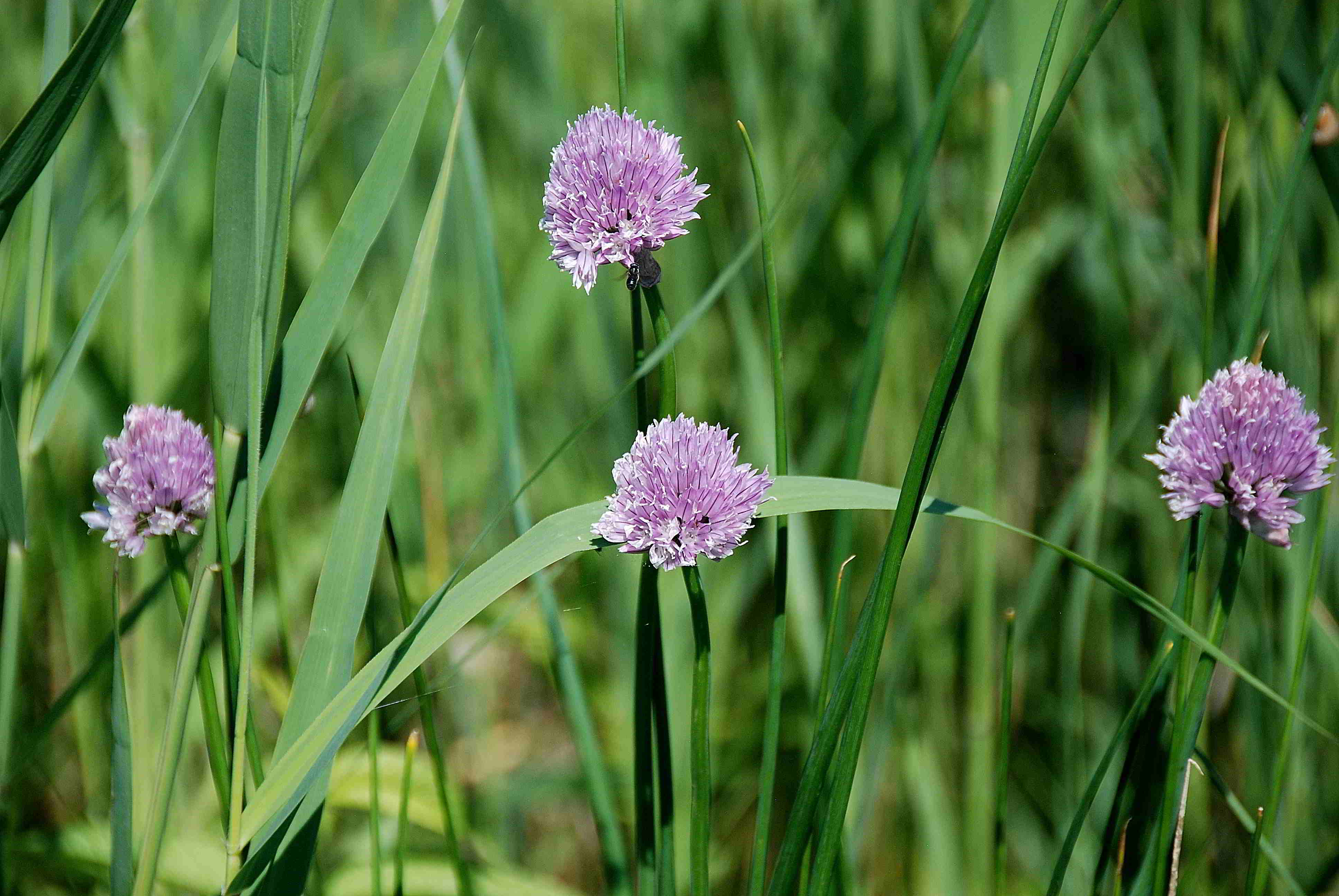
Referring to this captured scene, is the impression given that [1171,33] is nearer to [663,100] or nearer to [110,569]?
[663,100]

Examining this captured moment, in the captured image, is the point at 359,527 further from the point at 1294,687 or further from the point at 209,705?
the point at 1294,687

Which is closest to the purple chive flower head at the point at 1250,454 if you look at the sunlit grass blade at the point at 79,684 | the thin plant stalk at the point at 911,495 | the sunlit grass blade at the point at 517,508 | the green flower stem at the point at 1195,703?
the green flower stem at the point at 1195,703

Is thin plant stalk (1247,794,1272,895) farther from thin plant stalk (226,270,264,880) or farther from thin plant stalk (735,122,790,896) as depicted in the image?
thin plant stalk (226,270,264,880)

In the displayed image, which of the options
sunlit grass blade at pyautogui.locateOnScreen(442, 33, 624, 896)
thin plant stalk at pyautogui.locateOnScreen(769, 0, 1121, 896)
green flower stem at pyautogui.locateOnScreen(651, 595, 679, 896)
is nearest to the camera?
thin plant stalk at pyautogui.locateOnScreen(769, 0, 1121, 896)

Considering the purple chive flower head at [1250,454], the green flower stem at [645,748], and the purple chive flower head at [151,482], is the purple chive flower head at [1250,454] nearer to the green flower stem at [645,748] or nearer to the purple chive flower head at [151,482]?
the green flower stem at [645,748]

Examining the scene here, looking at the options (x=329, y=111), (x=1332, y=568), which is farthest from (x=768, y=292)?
(x=329, y=111)

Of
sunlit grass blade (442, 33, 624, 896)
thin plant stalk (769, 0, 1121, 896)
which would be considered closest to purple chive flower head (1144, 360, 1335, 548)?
thin plant stalk (769, 0, 1121, 896)

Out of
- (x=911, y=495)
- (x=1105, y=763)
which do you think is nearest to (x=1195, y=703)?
(x=1105, y=763)
